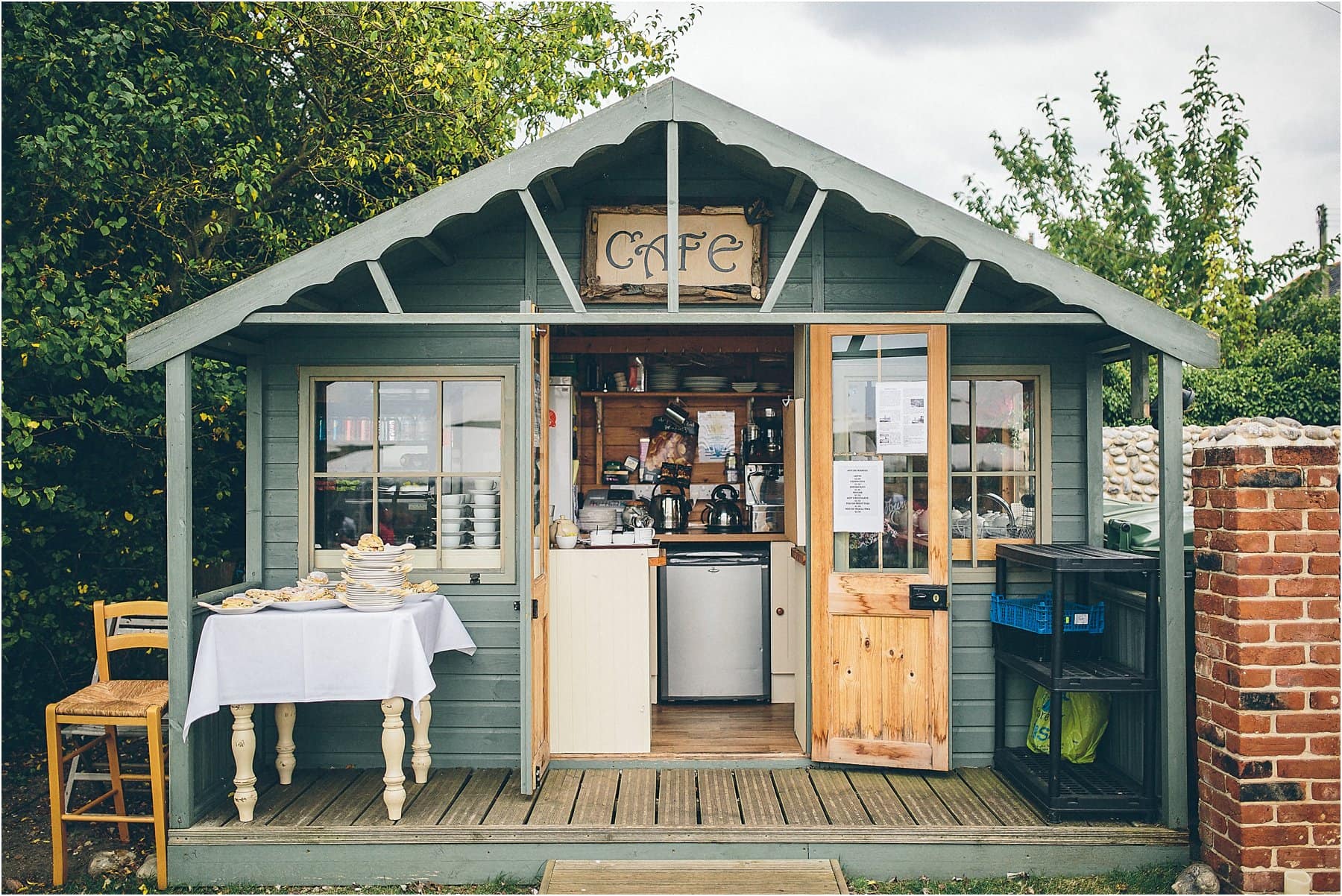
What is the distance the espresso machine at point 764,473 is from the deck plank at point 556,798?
234 cm

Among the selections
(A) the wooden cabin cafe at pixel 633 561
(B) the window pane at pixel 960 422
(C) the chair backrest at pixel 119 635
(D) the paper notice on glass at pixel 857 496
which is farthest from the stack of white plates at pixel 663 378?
(C) the chair backrest at pixel 119 635

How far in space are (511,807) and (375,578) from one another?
3.94ft

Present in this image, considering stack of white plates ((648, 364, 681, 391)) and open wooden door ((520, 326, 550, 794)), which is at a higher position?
stack of white plates ((648, 364, 681, 391))

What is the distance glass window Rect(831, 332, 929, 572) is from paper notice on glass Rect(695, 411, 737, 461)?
83.3 inches

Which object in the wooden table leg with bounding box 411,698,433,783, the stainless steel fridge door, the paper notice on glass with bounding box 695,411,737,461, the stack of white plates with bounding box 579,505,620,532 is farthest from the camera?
the paper notice on glass with bounding box 695,411,737,461

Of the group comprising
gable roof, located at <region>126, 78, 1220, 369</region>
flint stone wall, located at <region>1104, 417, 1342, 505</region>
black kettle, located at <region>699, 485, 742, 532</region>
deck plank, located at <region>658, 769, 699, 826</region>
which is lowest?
deck plank, located at <region>658, 769, 699, 826</region>

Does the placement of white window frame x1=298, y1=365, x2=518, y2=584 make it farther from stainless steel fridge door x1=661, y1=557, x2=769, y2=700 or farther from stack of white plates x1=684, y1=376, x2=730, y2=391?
stack of white plates x1=684, y1=376, x2=730, y2=391

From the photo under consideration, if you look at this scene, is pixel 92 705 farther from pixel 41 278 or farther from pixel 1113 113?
pixel 1113 113

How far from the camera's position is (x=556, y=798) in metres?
4.07

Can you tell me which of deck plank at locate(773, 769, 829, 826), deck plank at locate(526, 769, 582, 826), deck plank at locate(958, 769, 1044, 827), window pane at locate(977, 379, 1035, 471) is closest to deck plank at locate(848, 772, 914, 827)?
deck plank at locate(773, 769, 829, 826)

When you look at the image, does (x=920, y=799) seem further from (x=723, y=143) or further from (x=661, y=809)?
(x=723, y=143)

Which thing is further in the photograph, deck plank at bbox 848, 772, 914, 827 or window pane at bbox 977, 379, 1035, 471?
window pane at bbox 977, 379, 1035, 471

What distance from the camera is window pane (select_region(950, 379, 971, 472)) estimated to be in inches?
180

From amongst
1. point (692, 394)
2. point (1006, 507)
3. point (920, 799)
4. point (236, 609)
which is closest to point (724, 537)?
point (692, 394)
